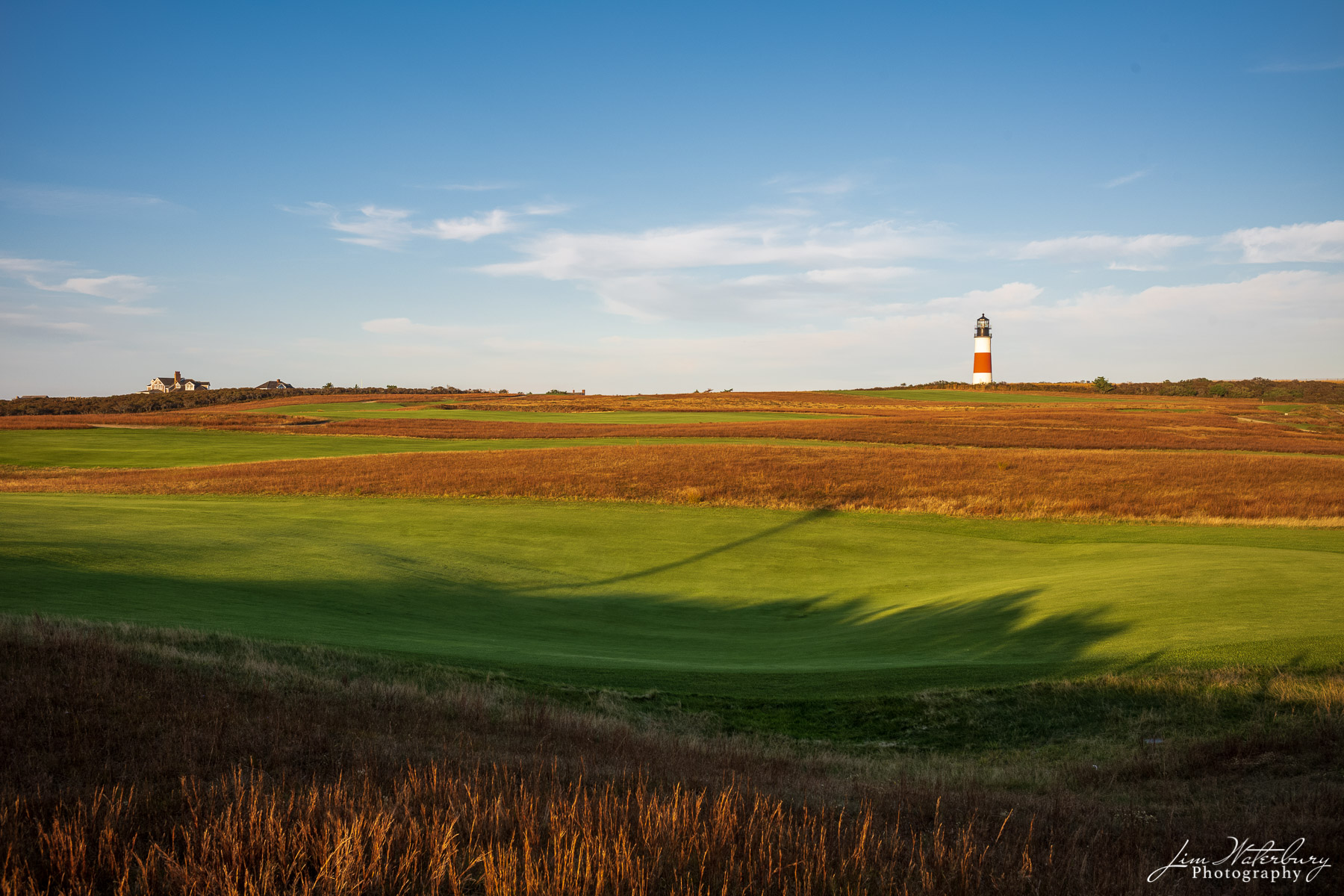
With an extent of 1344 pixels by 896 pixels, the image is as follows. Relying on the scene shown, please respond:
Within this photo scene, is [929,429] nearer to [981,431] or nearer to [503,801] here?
[981,431]

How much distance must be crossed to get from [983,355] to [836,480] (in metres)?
124

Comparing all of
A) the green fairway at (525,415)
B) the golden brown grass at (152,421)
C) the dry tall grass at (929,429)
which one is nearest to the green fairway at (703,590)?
the dry tall grass at (929,429)

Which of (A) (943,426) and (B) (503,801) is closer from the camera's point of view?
(B) (503,801)

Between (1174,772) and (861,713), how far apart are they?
4.43m

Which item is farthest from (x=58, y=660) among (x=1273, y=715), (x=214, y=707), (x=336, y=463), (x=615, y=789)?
(x=336, y=463)

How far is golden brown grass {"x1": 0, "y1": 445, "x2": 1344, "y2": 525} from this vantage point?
1339 inches

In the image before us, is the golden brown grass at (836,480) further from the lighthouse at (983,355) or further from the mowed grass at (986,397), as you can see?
the lighthouse at (983,355)

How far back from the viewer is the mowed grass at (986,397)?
386 feet

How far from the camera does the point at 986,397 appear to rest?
125 meters

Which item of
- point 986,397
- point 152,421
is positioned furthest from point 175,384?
A: point 986,397

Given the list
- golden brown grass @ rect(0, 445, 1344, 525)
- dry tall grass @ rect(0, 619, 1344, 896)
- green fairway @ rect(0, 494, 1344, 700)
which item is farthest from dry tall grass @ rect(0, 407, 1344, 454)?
dry tall grass @ rect(0, 619, 1344, 896)

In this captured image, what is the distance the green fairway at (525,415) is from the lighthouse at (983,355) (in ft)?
211

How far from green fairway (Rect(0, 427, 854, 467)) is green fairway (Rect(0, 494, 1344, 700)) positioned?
2653 centimetres

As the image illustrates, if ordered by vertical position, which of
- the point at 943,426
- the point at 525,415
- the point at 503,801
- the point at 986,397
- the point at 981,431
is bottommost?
the point at 503,801
